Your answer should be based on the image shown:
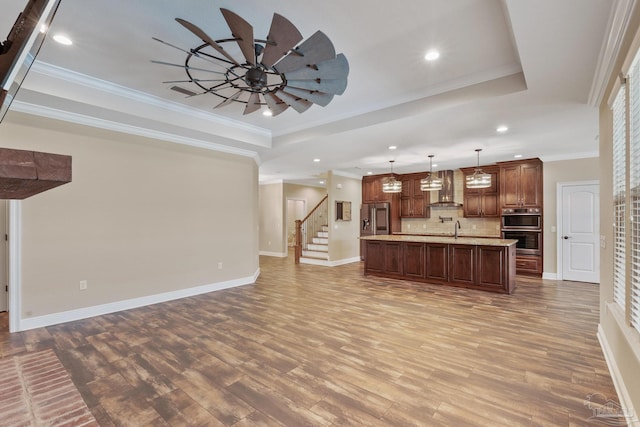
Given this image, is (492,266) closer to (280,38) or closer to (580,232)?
(580,232)

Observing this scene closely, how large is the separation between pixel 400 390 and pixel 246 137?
449cm

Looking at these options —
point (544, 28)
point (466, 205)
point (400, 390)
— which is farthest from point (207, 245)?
point (466, 205)

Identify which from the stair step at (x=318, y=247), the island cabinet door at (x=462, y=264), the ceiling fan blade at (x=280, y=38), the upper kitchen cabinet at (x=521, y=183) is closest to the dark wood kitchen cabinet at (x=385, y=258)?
the island cabinet door at (x=462, y=264)

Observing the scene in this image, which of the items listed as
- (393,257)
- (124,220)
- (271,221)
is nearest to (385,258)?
(393,257)

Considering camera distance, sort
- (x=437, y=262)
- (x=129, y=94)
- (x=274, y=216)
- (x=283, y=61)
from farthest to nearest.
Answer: (x=274, y=216)
(x=437, y=262)
(x=129, y=94)
(x=283, y=61)

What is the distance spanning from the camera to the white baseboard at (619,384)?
2.08m

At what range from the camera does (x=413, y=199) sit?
9.23m

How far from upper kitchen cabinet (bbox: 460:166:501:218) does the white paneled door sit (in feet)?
4.23

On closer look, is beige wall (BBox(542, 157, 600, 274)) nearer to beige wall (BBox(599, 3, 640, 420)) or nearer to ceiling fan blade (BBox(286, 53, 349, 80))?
beige wall (BBox(599, 3, 640, 420))

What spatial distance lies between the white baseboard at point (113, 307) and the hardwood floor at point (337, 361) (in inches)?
6.3

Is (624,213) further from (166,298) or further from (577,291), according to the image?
(166,298)

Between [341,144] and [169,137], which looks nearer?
[169,137]

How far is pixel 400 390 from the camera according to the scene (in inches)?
99.1

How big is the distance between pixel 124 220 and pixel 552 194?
8.22 metres
